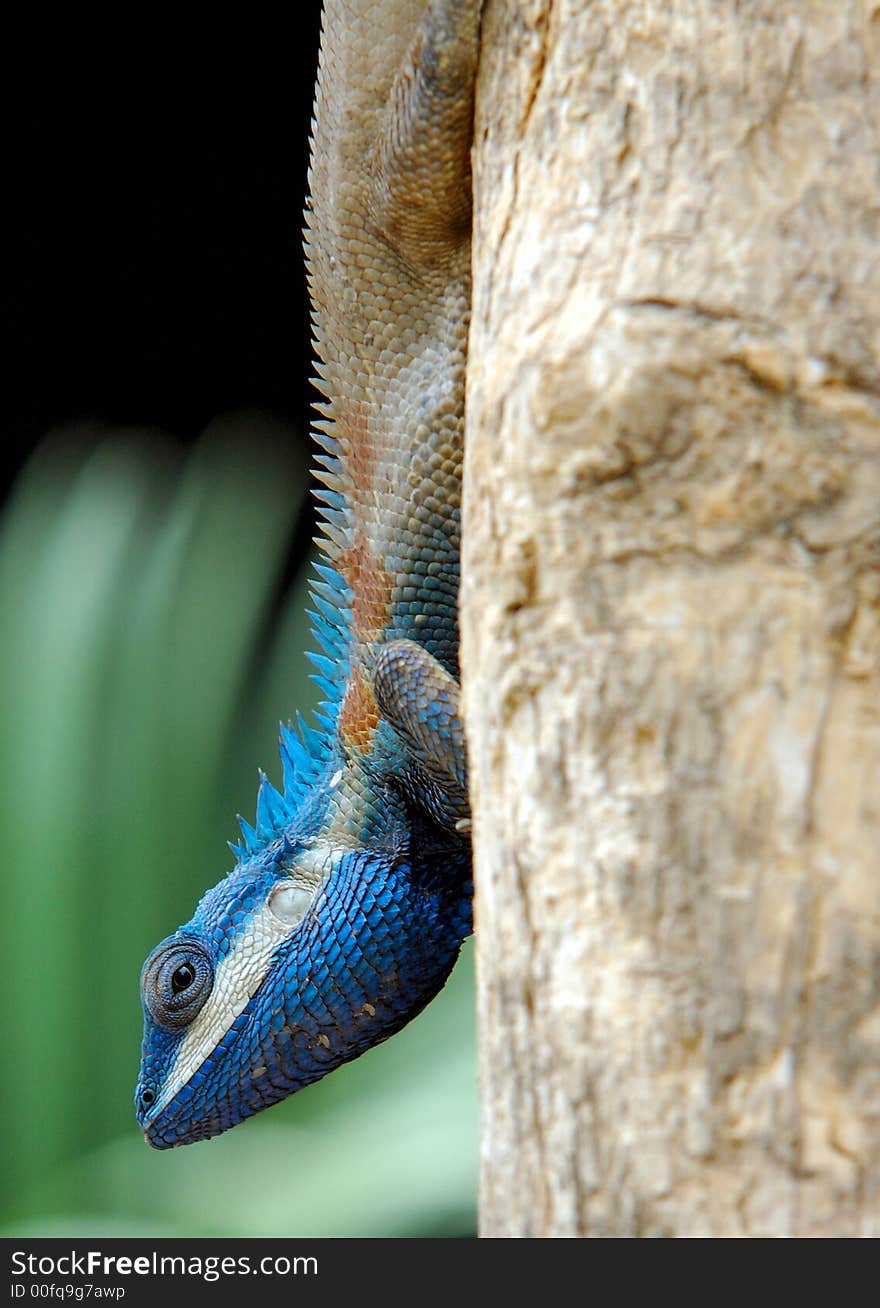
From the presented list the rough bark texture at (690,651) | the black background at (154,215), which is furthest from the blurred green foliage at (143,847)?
the rough bark texture at (690,651)

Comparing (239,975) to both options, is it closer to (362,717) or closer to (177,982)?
(177,982)

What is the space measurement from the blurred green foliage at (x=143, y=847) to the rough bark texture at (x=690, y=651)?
188 centimetres

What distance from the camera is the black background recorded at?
329cm

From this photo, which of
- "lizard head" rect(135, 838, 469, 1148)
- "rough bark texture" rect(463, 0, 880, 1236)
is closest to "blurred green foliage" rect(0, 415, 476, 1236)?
"lizard head" rect(135, 838, 469, 1148)

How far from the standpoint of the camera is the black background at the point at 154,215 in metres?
3.29

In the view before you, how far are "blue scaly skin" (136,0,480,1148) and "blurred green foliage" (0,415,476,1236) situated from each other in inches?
39.6

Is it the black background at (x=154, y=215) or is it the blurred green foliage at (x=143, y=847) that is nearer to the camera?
the blurred green foliage at (x=143, y=847)

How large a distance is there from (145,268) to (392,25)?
236 centimetres

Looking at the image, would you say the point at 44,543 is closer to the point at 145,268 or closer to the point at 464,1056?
the point at 145,268

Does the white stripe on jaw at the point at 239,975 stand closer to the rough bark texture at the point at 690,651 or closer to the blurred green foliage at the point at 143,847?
the rough bark texture at the point at 690,651

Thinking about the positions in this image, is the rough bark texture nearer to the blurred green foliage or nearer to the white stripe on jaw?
the white stripe on jaw

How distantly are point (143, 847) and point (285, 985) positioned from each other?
1383 millimetres

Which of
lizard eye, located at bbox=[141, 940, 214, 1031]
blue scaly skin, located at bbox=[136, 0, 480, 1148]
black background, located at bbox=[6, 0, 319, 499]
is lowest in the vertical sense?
lizard eye, located at bbox=[141, 940, 214, 1031]

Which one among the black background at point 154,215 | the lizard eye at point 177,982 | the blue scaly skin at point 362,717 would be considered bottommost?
the lizard eye at point 177,982
